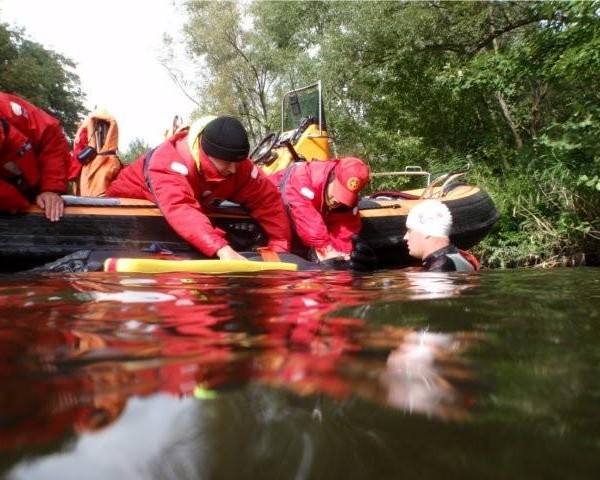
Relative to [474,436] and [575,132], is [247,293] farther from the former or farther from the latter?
[575,132]

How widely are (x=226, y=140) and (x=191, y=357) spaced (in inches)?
108

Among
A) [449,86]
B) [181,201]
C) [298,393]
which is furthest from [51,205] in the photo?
[449,86]

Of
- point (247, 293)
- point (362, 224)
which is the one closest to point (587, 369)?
point (247, 293)

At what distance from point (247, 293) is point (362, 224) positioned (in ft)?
9.75

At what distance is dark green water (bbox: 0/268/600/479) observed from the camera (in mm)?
504

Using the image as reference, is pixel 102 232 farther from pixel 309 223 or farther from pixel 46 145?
pixel 309 223

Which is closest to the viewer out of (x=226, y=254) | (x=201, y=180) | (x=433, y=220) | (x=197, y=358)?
(x=197, y=358)

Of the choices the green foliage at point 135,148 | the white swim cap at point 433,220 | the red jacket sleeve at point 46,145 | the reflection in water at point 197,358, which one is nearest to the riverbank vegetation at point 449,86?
the white swim cap at point 433,220

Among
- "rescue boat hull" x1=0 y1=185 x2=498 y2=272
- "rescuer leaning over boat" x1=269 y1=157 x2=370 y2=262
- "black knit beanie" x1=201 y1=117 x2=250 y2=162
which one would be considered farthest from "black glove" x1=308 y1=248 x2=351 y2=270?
"black knit beanie" x1=201 y1=117 x2=250 y2=162

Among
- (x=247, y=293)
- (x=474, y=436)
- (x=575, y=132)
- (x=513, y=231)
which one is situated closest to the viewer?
(x=474, y=436)

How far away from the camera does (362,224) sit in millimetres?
4664

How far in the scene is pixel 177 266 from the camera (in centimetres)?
266

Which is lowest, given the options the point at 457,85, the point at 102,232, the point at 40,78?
the point at 102,232

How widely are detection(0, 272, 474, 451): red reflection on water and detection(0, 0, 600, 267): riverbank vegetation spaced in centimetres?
598
